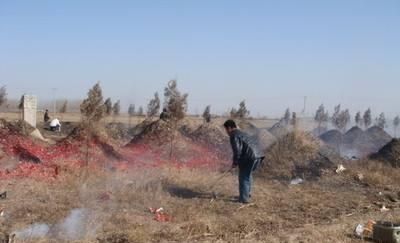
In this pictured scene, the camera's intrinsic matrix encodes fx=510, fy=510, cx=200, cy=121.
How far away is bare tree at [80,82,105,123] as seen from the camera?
14.4 metres

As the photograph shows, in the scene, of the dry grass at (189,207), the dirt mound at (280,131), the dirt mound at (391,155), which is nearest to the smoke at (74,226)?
the dry grass at (189,207)

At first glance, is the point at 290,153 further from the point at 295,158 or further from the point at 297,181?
the point at 297,181

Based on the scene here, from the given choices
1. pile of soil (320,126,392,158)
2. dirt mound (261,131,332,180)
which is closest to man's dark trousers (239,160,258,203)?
dirt mound (261,131,332,180)

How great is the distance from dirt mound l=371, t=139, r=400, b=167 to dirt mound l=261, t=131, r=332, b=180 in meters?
2.25

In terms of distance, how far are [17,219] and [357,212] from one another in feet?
20.7

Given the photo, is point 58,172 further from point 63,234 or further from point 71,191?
point 63,234

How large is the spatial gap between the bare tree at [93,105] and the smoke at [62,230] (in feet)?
21.5

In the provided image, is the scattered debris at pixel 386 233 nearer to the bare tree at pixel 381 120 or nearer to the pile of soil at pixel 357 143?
the pile of soil at pixel 357 143

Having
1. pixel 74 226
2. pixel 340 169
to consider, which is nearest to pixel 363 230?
pixel 74 226

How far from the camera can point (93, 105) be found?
47.7ft

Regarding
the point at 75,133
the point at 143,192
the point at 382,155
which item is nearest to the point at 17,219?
the point at 143,192

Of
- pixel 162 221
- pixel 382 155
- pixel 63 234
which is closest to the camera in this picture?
pixel 63 234

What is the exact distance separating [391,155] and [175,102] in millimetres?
7411

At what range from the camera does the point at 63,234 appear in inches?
284
